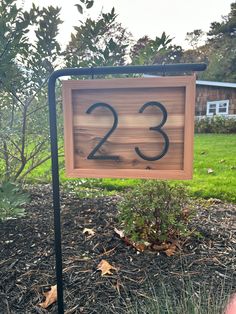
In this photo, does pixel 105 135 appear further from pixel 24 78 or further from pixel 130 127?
pixel 24 78

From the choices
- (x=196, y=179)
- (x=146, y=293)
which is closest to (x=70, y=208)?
(x=146, y=293)

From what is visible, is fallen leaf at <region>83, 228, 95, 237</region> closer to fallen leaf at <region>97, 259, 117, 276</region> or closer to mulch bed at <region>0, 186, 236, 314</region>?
mulch bed at <region>0, 186, 236, 314</region>

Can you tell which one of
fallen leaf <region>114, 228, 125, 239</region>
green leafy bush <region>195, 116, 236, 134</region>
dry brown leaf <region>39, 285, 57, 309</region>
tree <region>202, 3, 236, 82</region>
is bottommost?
dry brown leaf <region>39, 285, 57, 309</region>

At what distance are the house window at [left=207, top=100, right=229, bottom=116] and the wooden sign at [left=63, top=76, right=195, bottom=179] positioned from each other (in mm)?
16091

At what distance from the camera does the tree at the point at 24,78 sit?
223 centimetres

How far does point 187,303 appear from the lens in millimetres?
1512

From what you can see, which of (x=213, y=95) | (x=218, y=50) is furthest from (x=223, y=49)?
(x=213, y=95)

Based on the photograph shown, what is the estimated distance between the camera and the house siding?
16.5 meters

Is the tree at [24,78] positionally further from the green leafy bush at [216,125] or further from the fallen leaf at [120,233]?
the green leafy bush at [216,125]

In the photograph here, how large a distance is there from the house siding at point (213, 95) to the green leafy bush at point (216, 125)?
2758mm

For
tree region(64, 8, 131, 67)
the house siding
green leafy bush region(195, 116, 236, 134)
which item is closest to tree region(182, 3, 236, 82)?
the house siding

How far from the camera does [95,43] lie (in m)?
2.52

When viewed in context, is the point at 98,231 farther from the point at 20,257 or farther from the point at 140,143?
the point at 140,143

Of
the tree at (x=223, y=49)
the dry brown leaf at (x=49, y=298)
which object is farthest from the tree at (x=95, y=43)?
the tree at (x=223, y=49)
